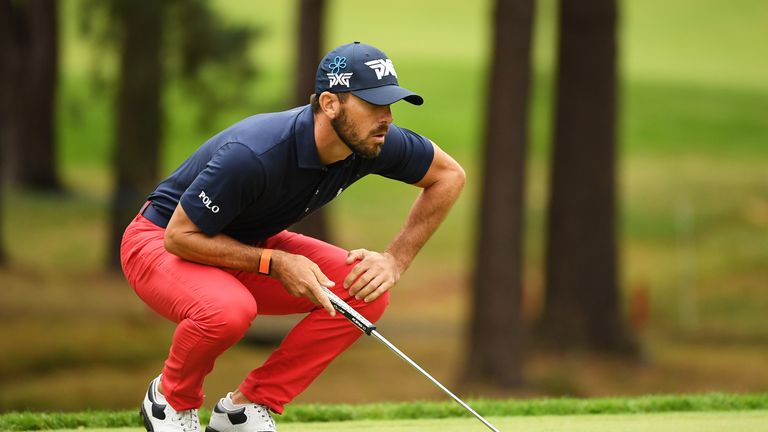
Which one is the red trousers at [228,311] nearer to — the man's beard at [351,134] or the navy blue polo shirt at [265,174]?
the navy blue polo shirt at [265,174]

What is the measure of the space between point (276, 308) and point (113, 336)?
1134cm

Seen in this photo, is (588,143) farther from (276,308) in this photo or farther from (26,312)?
(276,308)

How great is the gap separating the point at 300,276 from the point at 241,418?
2.35 feet

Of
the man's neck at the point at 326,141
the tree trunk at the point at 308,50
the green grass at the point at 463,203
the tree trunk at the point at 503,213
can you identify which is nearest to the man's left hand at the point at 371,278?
the man's neck at the point at 326,141

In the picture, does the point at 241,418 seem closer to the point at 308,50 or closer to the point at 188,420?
the point at 188,420

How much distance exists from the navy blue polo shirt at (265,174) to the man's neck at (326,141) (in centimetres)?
3

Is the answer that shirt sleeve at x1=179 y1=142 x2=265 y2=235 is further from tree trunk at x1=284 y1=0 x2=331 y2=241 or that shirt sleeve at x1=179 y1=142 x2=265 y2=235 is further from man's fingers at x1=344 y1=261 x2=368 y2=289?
tree trunk at x1=284 y1=0 x2=331 y2=241

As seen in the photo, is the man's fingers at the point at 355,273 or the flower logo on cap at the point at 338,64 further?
the man's fingers at the point at 355,273

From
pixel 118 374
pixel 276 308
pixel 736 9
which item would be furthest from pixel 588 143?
pixel 736 9

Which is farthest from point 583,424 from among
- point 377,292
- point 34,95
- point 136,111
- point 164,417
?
point 34,95

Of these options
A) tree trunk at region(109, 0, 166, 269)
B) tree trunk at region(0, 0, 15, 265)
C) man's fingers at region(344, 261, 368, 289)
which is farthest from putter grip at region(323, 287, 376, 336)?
tree trunk at region(109, 0, 166, 269)

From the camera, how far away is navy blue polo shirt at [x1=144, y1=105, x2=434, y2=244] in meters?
4.47

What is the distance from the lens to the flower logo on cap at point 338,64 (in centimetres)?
462

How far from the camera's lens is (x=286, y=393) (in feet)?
16.4
